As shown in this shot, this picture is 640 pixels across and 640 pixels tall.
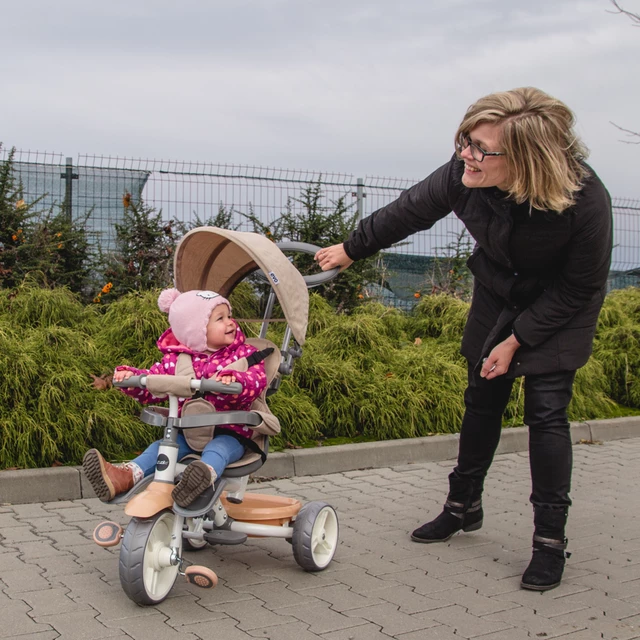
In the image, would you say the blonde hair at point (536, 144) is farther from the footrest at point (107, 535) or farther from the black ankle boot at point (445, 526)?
the footrest at point (107, 535)

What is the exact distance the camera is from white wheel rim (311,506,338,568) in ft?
12.5

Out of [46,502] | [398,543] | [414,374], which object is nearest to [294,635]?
[398,543]

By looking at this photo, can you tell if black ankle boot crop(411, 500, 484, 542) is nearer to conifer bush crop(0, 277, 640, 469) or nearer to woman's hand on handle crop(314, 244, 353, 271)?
woman's hand on handle crop(314, 244, 353, 271)

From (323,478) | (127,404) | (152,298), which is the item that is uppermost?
(152,298)

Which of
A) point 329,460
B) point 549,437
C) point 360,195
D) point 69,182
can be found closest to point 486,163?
point 549,437

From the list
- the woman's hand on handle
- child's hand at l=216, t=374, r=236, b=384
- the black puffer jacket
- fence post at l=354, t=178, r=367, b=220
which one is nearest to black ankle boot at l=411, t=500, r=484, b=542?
the black puffer jacket

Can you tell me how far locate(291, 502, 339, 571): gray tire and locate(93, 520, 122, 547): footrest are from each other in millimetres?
789

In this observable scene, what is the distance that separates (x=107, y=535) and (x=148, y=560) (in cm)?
23

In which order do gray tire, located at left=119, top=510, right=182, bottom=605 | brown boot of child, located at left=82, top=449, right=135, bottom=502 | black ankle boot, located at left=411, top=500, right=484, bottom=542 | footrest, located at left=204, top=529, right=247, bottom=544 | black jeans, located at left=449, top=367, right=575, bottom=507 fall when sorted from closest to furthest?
gray tire, located at left=119, top=510, right=182, bottom=605
brown boot of child, located at left=82, top=449, right=135, bottom=502
footrest, located at left=204, top=529, right=247, bottom=544
black jeans, located at left=449, top=367, right=575, bottom=507
black ankle boot, located at left=411, top=500, right=484, bottom=542

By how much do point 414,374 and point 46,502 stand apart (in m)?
3.40

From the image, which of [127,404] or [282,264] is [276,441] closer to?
[127,404]

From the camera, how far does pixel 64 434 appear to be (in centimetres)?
520

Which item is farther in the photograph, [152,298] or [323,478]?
[152,298]

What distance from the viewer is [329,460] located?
5902 mm
